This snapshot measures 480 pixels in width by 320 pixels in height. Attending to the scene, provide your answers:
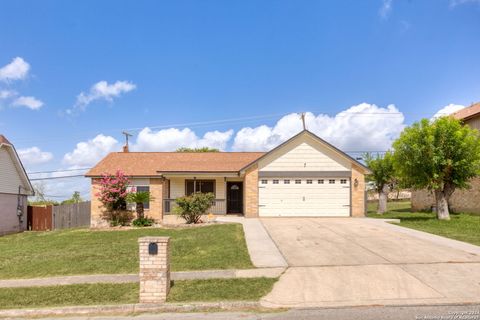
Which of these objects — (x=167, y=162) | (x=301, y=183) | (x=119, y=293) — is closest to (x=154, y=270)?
(x=119, y=293)

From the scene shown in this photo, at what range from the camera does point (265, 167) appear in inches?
821

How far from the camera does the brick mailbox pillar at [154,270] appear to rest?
650cm

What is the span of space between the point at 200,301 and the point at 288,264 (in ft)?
9.77

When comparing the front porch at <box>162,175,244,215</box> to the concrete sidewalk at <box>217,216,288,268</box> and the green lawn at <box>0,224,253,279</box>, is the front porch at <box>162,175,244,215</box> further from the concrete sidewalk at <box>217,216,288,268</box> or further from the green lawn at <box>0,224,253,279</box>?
the concrete sidewalk at <box>217,216,288,268</box>

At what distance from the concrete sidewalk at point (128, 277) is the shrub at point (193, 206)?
10.1m

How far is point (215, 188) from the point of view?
24.1m

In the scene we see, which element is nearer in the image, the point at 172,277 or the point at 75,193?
the point at 172,277

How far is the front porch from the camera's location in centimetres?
2336

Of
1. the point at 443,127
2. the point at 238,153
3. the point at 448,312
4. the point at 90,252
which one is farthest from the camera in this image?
the point at 238,153

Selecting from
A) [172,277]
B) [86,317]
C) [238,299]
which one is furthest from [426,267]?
[86,317]

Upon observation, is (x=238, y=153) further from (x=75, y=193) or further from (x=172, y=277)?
(x=75, y=193)

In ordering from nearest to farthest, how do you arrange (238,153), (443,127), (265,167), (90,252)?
(90,252) → (443,127) → (265,167) → (238,153)

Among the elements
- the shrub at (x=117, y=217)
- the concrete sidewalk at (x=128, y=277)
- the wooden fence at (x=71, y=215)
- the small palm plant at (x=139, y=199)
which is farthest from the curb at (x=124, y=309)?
the wooden fence at (x=71, y=215)

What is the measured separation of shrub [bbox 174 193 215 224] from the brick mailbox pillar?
1167 centimetres
